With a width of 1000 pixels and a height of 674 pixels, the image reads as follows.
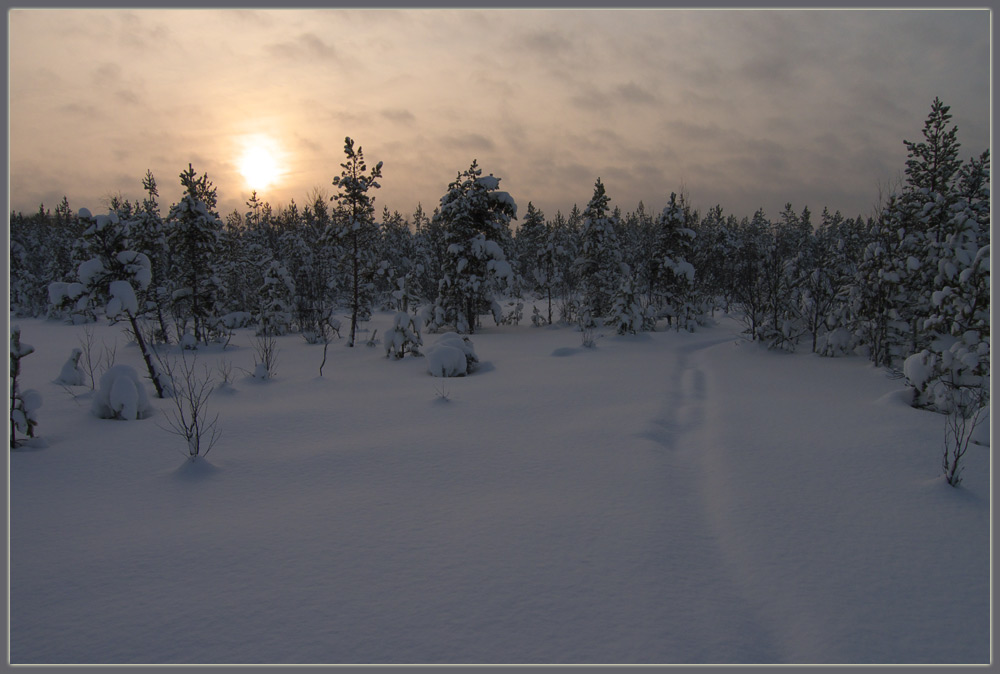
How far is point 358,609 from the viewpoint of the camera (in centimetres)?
349

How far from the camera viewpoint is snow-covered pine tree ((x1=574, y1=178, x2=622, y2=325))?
2655 cm

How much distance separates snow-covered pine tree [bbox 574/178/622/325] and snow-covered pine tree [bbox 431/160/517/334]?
16.2ft

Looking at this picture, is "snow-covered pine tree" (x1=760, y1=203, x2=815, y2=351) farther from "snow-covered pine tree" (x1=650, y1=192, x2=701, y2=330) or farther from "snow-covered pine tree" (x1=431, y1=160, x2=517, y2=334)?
"snow-covered pine tree" (x1=431, y1=160, x2=517, y2=334)

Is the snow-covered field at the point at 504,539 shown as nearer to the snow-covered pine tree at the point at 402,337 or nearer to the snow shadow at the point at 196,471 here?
the snow shadow at the point at 196,471

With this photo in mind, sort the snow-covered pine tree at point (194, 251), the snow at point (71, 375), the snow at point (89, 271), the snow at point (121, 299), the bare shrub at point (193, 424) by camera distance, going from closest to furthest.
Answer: the bare shrub at point (193, 424) → the snow at point (121, 299) → the snow at point (89, 271) → the snow at point (71, 375) → the snow-covered pine tree at point (194, 251)

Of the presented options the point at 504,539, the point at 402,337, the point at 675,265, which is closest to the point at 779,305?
the point at 675,265

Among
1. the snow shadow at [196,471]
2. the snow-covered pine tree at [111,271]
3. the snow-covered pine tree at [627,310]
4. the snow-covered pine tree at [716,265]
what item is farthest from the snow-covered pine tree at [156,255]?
the snow-covered pine tree at [716,265]

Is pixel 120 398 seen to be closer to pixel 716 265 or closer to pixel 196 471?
pixel 196 471

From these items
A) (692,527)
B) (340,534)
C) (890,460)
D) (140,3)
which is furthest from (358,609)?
(890,460)

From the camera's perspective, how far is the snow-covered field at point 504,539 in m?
3.24

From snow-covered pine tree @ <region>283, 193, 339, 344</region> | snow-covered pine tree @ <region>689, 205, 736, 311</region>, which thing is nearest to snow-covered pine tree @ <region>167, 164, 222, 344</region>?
snow-covered pine tree @ <region>283, 193, 339, 344</region>

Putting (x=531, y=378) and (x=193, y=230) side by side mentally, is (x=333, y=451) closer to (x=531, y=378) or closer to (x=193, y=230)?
(x=531, y=378)

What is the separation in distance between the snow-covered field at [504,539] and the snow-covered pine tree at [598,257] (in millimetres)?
17881

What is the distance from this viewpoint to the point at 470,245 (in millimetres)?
23828
